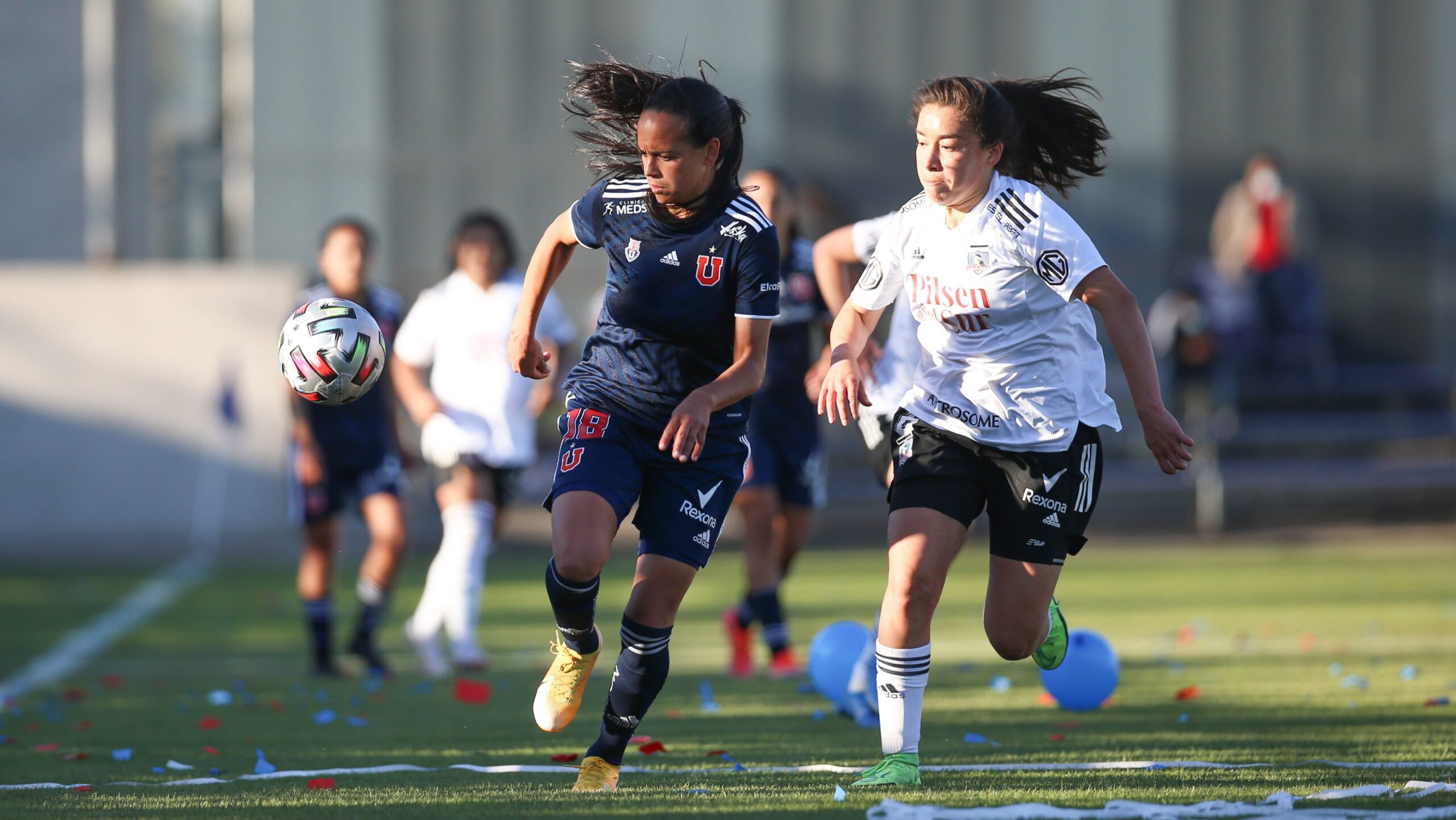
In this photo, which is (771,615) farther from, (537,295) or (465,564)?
(537,295)

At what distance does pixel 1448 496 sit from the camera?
19.2 meters

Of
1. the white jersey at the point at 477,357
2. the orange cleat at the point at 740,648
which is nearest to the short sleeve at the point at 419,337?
the white jersey at the point at 477,357

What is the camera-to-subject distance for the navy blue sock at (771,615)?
8.59m

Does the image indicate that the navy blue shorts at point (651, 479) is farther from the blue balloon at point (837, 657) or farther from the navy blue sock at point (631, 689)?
the blue balloon at point (837, 657)

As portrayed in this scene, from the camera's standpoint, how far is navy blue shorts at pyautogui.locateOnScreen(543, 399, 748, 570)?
519 centimetres

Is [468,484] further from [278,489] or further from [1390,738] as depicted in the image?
[278,489]

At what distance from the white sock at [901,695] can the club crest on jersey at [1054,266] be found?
1222mm

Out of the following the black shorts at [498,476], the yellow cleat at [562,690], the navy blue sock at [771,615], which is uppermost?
the yellow cleat at [562,690]

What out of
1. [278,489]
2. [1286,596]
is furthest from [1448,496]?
[278,489]

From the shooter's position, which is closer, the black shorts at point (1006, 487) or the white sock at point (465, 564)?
the black shorts at point (1006, 487)

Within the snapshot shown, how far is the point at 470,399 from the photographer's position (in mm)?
9367

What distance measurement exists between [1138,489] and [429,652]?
472 inches

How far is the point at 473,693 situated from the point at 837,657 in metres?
2.01

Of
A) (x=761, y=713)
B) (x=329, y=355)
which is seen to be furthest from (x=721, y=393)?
(x=761, y=713)
